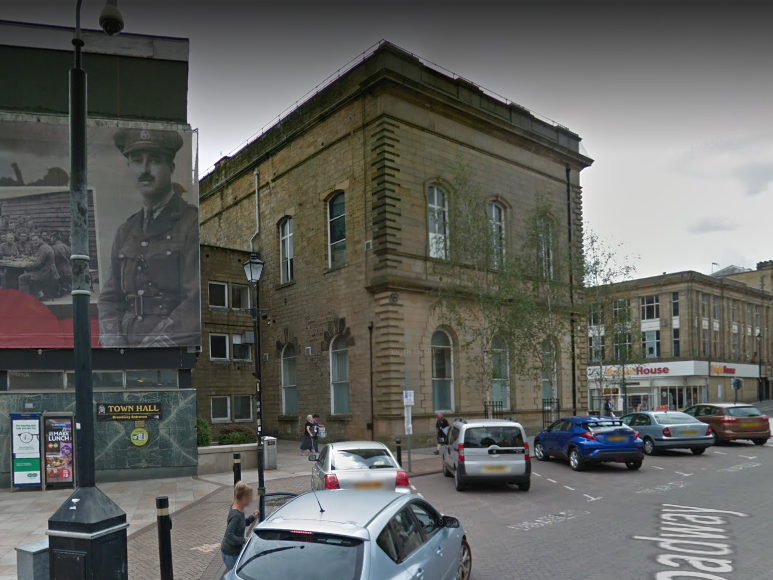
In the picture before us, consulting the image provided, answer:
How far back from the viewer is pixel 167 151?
782 inches

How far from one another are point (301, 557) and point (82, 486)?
3.08m

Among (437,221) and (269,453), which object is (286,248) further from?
(269,453)

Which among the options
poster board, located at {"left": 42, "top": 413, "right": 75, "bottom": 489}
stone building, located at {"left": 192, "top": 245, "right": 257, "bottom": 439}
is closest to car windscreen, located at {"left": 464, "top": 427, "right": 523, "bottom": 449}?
poster board, located at {"left": 42, "top": 413, "right": 75, "bottom": 489}

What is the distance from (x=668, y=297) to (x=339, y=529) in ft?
202

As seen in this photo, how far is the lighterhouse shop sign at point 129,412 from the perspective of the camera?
17.3 meters

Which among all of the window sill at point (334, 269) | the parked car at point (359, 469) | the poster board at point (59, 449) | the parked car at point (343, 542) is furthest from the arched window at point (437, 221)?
the parked car at point (343, 542)

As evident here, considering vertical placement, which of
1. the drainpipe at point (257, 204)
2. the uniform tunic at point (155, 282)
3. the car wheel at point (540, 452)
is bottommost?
the car wheel at point (540, 452)

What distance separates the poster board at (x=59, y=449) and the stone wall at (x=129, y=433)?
810mm

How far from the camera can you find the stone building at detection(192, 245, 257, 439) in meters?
30.0

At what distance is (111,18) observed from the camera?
7422 millimetres

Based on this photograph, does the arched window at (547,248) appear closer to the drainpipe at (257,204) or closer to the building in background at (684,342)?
the drainpipe at (257,204)

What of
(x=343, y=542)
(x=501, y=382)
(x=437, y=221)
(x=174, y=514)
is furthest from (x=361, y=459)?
(x=501, y=382)

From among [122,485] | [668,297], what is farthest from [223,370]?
[668,297]

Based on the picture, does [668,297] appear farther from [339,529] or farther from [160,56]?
[339,529]
